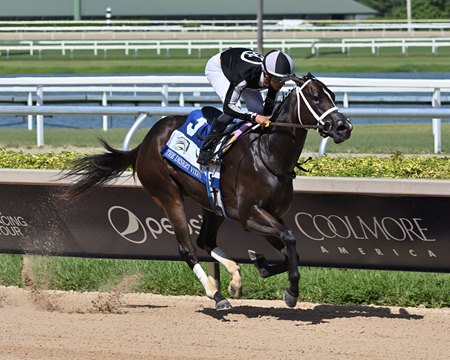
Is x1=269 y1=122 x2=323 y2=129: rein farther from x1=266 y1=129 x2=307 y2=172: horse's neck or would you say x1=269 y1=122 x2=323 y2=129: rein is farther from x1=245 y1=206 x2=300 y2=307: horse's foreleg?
x1=245 y1=206 x2=300 y2=307: horse's foreleg

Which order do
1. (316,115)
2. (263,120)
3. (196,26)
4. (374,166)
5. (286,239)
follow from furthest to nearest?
(196,26), (374,166), (263,120), (286,239), (316,115)

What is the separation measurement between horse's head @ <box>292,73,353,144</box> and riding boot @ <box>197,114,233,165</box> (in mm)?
566

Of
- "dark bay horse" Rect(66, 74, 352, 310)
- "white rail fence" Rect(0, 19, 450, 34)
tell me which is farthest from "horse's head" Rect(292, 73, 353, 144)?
"white rail fence" Rect(0, 19, 450, 34)

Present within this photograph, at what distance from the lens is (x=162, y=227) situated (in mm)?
7359

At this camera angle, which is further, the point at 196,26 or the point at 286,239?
the point at 196,26

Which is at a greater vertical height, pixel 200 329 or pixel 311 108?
pixel 311 108

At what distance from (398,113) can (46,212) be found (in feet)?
8.14

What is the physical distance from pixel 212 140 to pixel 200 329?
1.10m

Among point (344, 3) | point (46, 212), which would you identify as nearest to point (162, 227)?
point (46, 212)

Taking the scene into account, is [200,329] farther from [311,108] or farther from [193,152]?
[311,108]

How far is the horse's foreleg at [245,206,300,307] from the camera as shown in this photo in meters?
6.23

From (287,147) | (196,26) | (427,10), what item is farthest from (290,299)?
(427,10)

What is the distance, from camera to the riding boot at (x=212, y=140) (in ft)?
21.8

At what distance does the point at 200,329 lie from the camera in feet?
20.5
